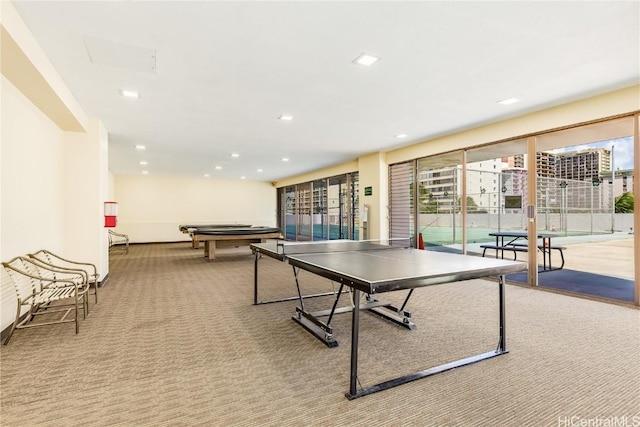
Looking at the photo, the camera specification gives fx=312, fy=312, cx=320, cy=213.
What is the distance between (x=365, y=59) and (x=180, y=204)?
456 inches

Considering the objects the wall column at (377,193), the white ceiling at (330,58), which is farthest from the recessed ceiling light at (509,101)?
the wall column at (377,193)

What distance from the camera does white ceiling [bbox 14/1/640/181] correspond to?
2414mm

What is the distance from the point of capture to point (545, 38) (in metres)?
2.77

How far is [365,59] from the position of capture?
3.16 m

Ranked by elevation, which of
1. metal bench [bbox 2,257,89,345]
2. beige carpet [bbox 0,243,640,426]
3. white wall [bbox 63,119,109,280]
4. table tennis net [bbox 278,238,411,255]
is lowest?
beige carpet [bbox 0,243,640,426]

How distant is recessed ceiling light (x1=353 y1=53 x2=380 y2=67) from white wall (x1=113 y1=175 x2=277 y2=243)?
11358 mm

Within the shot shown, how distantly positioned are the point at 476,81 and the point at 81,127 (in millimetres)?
5511

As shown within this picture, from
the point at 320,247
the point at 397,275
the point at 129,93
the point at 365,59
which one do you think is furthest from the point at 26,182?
the point at 397,275

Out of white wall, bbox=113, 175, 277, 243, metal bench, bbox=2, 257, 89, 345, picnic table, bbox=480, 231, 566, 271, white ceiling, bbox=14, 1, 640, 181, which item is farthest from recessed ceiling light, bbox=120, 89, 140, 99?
white wall, bbox=113, 175, 277, 243

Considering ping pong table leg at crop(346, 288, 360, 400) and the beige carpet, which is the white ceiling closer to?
ping pong table leg at crop(346, 288, 360, 400)

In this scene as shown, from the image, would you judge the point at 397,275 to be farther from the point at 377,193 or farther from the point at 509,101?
the point at 377,193

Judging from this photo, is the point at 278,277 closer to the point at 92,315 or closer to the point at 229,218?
the point at 92,315

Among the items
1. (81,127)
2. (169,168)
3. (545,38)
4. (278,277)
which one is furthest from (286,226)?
(545,38)

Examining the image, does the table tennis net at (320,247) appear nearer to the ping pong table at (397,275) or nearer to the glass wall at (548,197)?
the ping pong table at (397,275)
